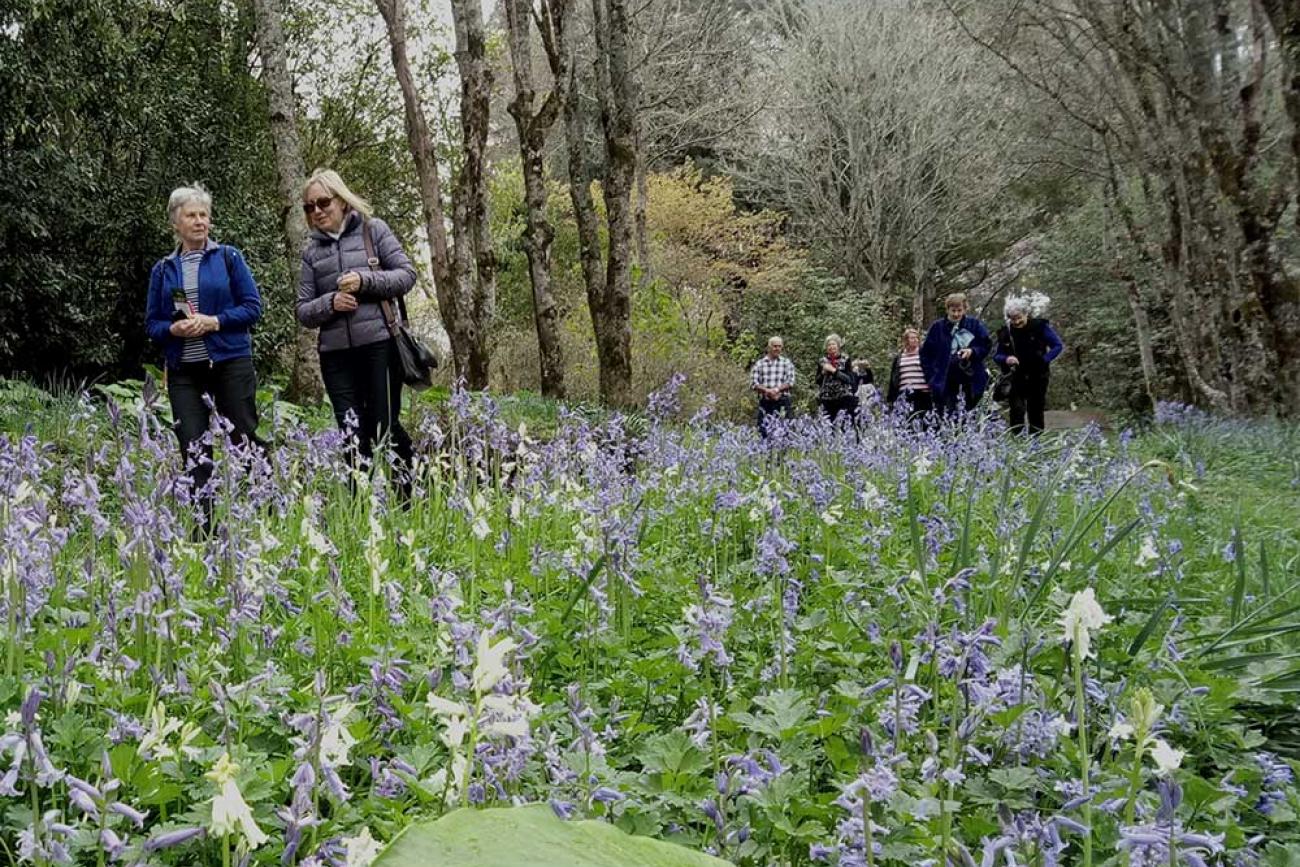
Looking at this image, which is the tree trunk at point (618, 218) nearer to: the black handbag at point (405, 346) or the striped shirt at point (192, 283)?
the black handbag at point (405, 346)

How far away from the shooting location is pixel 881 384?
25641mm

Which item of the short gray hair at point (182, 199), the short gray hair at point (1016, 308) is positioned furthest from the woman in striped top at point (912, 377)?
the short gray hair at point (182, 199)

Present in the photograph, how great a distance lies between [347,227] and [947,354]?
274 inches

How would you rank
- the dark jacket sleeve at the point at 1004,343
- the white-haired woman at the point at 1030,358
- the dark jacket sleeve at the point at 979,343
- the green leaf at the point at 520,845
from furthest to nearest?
the dark jacket sleeve at the point at 1004,343, the white-haired woman at the point at 1030,358, the dark jacket sleeve at the point at 979,343, the green leaf at the point at 520,845

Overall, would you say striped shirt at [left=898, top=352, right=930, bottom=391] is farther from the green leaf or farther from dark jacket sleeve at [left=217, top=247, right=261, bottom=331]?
the green leaf

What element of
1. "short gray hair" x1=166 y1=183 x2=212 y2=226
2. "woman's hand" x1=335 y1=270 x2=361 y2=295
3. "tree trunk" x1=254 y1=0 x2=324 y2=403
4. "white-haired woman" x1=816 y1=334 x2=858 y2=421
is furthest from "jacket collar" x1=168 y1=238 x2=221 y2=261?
"white-haired woman" x1=816 y1=334 x2=858 y2=421

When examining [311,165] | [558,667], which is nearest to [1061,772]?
[558,667]

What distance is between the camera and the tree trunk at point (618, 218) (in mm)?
11023

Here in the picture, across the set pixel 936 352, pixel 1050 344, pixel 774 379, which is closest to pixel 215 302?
pixel 936 352

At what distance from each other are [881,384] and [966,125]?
7.85 m

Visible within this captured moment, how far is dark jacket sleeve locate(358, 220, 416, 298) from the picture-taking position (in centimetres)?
534

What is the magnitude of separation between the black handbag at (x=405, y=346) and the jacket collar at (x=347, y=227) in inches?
2.0

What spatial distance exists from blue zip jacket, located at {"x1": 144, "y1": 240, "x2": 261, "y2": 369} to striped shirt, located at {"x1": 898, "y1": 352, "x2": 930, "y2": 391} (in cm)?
797

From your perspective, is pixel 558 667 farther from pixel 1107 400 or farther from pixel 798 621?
pixel 1107 400
